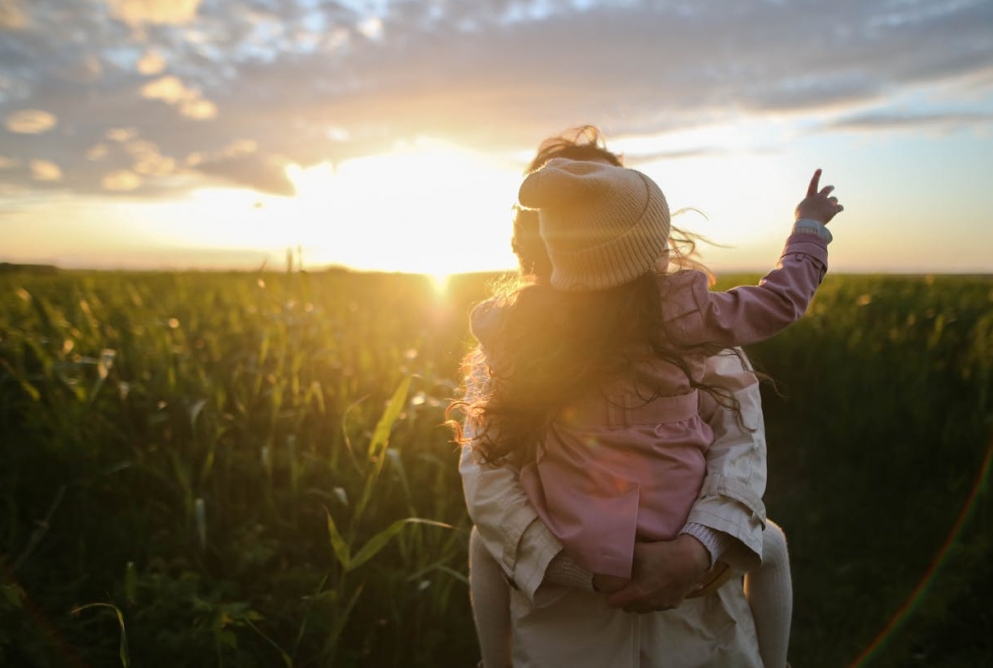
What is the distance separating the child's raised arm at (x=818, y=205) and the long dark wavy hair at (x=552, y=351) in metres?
0.27

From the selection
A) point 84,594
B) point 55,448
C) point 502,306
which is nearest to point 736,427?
point 502,306

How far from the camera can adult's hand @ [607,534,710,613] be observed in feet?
4.91

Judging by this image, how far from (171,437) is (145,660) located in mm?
1244

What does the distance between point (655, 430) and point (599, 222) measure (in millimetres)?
481

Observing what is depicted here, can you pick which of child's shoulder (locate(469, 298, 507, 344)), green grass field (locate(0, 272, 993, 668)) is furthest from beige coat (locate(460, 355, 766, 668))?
green grass field (locate(0, 272, 993, 668))

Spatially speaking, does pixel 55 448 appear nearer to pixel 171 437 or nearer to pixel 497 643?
pixel 171 437

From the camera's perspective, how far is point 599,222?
60.7 inches

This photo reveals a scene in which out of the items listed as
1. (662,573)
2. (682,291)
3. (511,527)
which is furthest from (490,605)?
(682,291)

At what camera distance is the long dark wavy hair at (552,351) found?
63.1 inches

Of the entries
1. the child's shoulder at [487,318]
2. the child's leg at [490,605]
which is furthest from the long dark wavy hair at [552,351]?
the child's leg at [490,605]

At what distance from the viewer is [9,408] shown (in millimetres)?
3477

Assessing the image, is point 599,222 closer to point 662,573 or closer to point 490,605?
point 662,573

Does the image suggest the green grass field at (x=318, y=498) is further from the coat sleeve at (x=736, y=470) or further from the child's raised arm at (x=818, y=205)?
the child's raised arm at (x=818, y=205)

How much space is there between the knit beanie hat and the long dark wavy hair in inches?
2.6
